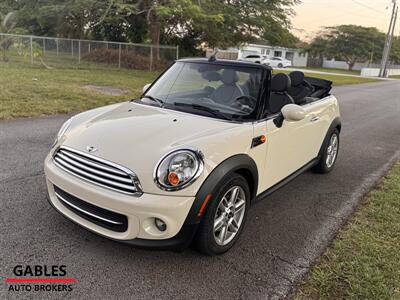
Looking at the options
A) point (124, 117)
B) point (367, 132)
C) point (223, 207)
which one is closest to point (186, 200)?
point (223, 207)

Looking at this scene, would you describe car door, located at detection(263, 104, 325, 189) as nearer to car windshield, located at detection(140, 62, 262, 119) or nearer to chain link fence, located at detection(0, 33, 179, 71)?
car windshield, located at detection(140, 62, 262, 119)

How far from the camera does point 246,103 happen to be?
350cm

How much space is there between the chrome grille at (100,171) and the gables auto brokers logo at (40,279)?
730 millimetres

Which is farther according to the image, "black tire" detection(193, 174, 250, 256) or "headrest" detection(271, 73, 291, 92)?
"headrest" detection(271, 73, 291, 92)

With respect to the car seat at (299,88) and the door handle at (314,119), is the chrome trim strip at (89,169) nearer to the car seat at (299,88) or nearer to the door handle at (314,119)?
the door handle at (314,119)

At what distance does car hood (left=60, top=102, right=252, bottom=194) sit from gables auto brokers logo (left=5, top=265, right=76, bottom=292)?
91 cm

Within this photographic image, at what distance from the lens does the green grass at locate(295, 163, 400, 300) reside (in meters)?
2.69

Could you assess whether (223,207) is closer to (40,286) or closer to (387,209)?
(40,286)

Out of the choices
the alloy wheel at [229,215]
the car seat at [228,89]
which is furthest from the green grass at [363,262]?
the car seat at [228,89]

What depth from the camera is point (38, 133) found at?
632 centimetres

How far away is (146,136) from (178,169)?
0.46 metres

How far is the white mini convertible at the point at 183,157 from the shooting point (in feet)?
8.52

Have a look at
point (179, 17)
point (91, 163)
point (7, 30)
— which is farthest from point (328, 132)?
point (7, 30)

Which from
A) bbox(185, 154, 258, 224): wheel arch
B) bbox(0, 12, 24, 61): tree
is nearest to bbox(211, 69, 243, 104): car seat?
bbox(185, 154, 258, 224): wheel arch
